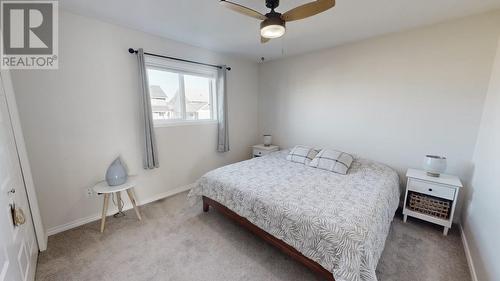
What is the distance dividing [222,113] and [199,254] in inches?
89.6

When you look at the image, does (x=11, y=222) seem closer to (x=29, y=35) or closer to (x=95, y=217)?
(x=95, y=217)

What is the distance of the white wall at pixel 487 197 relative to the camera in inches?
55.3

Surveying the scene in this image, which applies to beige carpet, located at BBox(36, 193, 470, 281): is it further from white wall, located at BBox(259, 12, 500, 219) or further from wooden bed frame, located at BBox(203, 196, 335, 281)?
white wall, located at BBox(259, 12, 500, 219)

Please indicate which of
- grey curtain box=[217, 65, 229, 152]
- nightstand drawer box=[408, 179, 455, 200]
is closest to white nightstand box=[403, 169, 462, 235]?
nightstand drawer box=[408, 179, 455, 200]

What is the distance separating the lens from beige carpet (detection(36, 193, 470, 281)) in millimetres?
1630

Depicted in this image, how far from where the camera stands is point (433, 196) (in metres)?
2.18

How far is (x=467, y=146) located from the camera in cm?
219

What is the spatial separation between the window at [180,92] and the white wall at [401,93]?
1.54 meters

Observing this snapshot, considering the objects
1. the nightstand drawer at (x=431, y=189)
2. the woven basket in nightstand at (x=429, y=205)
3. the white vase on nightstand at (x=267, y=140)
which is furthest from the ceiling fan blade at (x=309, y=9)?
the white vase on nightstand at (x=267, y=140)

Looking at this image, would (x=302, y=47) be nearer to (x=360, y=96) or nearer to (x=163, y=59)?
(x=360, y=96)

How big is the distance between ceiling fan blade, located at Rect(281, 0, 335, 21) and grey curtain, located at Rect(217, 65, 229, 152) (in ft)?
6.33

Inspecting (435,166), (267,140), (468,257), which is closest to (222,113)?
(267,140)

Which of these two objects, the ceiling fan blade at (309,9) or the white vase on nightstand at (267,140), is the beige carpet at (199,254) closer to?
the white vase on nightstand at (267,140)

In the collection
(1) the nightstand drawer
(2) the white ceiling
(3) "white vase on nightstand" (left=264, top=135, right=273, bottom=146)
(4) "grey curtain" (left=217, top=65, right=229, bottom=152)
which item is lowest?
(1) the nightstand drawer
